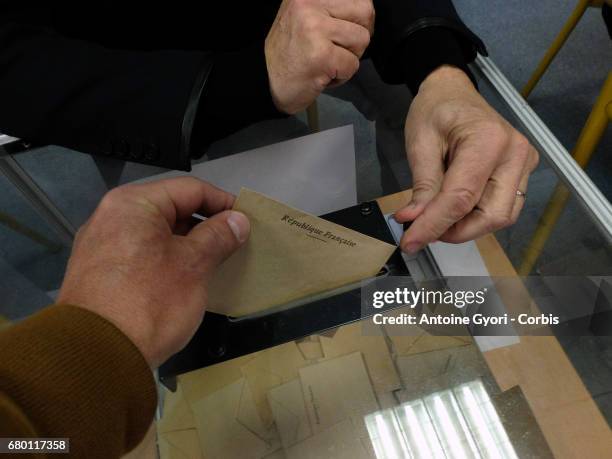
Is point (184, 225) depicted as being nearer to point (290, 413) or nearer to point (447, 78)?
point (290, 413)

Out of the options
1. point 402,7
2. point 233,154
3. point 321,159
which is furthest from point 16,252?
point 402,7

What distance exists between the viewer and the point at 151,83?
0.60 meters

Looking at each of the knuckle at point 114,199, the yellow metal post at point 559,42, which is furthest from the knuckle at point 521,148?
the yellow metal post at point 559,42

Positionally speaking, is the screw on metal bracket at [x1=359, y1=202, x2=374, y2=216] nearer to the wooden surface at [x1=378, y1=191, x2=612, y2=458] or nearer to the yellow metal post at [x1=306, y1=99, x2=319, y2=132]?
Result: the yellow metal post at [x1=306, y1=99, x2=319, y2=132]

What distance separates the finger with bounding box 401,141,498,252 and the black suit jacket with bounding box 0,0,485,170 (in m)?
0.22

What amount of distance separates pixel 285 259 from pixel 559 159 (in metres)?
0.42

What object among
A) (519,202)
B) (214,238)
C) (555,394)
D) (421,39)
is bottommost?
(555,394)

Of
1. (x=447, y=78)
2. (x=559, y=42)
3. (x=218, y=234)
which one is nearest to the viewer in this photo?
(x=218, y=234)

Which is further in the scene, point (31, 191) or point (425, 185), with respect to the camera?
point (31, 191)

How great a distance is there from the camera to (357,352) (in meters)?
0.58

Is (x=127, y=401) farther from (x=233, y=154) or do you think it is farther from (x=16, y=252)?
(x=16, y=252)

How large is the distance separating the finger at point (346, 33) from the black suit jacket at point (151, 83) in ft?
0.40

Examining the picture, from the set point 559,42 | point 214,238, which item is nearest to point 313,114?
point 214,238

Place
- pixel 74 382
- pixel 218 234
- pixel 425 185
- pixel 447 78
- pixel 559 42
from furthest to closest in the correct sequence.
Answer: pixel 559 42 → pixel 447 78 → pixel 425 185 → pixel 218 234 → pixel 74 382
